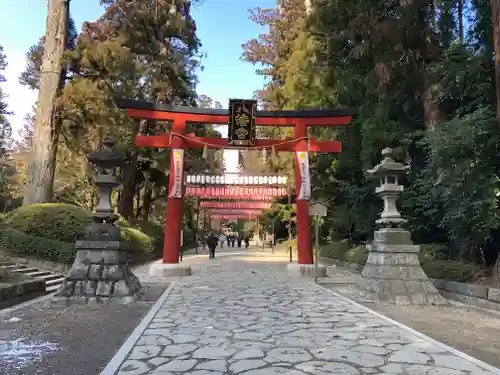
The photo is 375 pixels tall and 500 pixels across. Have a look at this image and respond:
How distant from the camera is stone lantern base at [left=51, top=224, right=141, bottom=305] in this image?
27.2ft

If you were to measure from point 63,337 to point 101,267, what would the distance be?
9.86ft

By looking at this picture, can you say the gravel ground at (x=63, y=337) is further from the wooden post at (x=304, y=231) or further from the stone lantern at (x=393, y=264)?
the wooden post at (x=304, y=231)

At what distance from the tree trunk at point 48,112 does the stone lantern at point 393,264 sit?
38.8 feet

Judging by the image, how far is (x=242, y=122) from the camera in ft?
47.2

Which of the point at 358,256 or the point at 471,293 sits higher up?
the point at 358,256

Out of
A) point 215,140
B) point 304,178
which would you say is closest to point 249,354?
point 304,178

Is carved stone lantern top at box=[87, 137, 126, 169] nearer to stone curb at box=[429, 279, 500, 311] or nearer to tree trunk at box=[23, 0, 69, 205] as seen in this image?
tree trunk at box=[23, 0, 69, 205]

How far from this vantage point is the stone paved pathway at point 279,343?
4.30 metres

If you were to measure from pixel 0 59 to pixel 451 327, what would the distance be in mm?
21257

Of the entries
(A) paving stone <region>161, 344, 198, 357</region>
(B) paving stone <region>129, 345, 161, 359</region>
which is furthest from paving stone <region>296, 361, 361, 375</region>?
(B) paving stone <region>129, 345, 161, 359</region>

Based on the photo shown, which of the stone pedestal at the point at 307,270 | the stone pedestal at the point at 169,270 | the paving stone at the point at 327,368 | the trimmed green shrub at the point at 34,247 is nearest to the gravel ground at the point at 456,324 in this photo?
the paving stone at the point at 327,368

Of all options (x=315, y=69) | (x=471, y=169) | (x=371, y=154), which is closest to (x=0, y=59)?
(x=315, y=69)

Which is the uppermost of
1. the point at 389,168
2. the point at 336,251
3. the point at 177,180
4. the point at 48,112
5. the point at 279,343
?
the point at 48,112

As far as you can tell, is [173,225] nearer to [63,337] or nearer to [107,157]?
[107,157]
